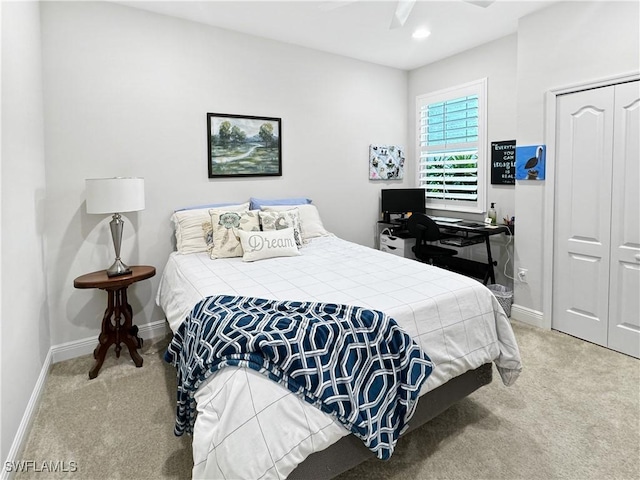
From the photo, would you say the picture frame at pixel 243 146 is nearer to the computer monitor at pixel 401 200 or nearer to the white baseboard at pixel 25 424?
the computer monitor at pixel 401 200

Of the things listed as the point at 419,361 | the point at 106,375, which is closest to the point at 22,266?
the point at 106,375

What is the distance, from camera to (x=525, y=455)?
5.93 feet

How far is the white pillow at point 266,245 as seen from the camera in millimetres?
2777

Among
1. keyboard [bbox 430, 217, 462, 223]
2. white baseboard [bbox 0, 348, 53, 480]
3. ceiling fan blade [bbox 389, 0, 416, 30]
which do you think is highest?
ceiling fan blade [bbox 389, 0, 416, 30]

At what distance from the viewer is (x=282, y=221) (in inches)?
123

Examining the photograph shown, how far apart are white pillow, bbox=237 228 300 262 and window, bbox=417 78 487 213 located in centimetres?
229

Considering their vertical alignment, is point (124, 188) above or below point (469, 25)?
below

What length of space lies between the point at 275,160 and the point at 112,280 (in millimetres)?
1856

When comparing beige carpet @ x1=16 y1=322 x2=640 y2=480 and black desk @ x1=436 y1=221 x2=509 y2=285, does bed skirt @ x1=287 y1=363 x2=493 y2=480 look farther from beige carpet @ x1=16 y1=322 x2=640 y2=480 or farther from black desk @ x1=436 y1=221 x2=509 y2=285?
black desk @ x1=436 y1=221 x2=509 y2=285

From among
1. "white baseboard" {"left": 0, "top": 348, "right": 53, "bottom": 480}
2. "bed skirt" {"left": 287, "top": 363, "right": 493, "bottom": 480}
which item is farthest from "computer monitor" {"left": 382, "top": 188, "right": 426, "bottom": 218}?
"white baseboard" {"left": 0, "top": 348, "right": 53, "bottom": 480}

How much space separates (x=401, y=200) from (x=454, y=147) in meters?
0.84

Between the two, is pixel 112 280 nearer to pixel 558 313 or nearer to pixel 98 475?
pixel 98 475

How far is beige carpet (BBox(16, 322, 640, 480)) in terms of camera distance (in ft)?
5.67

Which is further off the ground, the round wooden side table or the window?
the window
